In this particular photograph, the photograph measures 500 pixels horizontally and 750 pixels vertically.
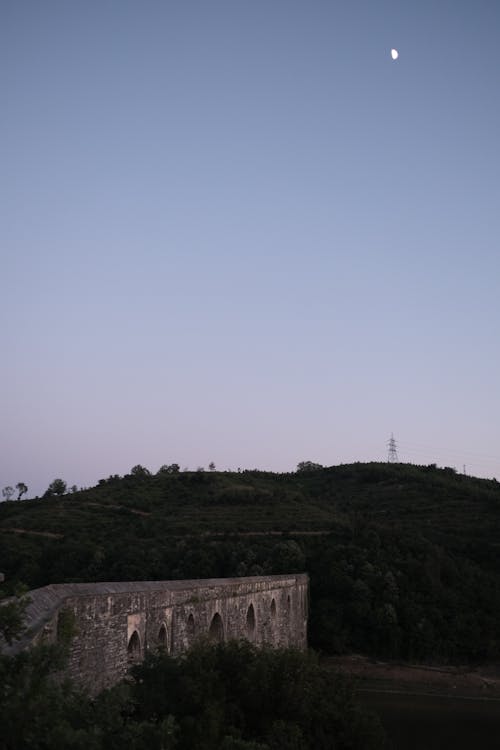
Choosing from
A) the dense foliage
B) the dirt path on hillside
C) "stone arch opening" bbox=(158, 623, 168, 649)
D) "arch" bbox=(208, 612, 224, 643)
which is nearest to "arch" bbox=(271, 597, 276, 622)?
"arch" bbox=(208, 612, 224, 643)

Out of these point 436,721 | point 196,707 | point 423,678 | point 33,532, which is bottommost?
point 436,721

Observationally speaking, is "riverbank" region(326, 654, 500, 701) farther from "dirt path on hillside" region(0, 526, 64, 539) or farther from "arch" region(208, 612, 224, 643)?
"dirt path on hillside" region(0, 526, 64, 539)

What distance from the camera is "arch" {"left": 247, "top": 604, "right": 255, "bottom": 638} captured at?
24173 mm

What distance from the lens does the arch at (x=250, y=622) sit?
24.2 meters

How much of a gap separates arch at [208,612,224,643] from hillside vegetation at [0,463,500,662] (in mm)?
15672

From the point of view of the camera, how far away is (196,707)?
40.1ft

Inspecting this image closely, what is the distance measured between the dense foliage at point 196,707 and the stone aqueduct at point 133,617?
668 mm

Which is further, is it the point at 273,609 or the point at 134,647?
the point at 273,609

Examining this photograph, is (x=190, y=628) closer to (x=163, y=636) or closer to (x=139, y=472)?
(x=163, y=636)

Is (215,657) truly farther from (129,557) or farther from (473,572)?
(473,572)

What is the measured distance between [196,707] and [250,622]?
41.0ft

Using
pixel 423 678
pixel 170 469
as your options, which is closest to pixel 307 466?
pixel 170 469

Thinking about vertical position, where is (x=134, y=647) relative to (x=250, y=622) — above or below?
below

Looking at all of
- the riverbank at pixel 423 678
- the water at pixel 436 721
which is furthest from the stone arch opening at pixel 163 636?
the riverbank at pixel 423 678
